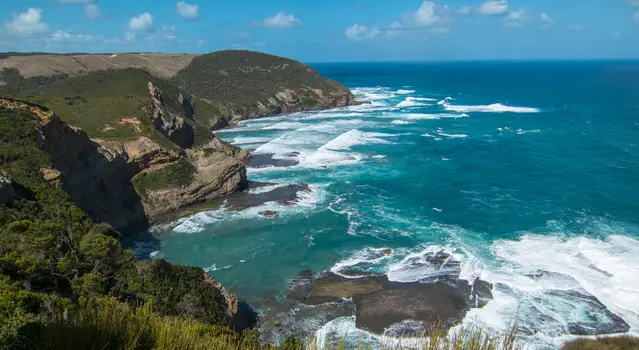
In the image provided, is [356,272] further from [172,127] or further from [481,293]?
[172,127]

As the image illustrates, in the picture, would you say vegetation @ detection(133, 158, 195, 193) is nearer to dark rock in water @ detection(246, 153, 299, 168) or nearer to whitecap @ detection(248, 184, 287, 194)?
whitecap @ detection(248, 184, 287, 194)

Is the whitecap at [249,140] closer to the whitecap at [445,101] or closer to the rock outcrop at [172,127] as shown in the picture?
the rock outcrop at [172,127]

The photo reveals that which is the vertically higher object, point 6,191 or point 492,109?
point 6,191

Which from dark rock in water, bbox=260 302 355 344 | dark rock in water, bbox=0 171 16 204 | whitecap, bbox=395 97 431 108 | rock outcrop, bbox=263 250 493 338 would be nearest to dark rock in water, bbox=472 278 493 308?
rock outcrop, bbox=263 250 493 338

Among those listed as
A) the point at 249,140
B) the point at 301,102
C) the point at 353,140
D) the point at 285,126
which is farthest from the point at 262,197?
the point at 301,102

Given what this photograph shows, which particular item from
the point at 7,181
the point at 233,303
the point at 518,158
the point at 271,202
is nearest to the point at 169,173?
the point at 271,202

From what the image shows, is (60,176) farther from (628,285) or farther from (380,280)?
(628,285)
